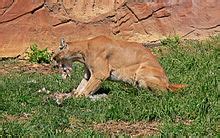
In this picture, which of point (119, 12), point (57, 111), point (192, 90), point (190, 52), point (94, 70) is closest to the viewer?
point (57, 111)

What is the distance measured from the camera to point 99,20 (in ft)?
46.6

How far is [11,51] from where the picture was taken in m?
13.8

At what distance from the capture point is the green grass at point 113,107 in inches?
288

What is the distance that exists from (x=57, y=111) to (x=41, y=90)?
1.76 meters

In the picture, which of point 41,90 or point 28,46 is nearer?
point 41,90

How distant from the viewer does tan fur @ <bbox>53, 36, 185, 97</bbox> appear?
32.3 feet

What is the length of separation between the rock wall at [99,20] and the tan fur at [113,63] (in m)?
3.70

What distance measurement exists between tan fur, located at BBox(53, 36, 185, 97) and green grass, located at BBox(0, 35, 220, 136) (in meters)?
0.25

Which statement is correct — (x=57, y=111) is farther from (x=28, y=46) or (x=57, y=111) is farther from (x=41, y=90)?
(x=28, y=46)

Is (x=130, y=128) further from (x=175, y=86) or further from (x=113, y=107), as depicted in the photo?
(x=175, y=86)

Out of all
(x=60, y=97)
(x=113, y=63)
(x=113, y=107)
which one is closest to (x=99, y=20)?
(x=113, y=63)

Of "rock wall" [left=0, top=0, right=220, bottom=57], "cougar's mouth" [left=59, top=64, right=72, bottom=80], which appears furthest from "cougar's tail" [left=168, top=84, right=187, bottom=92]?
"rock wall" [left=0, top=0, right=220, bottom=57]

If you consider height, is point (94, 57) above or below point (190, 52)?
above

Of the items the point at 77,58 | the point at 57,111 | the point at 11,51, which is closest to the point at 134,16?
the point at 11,51
